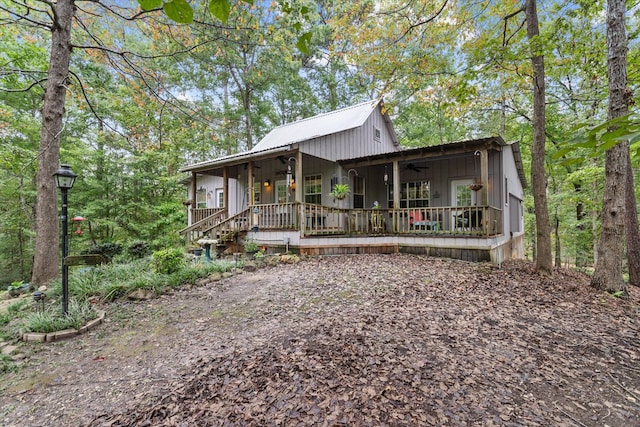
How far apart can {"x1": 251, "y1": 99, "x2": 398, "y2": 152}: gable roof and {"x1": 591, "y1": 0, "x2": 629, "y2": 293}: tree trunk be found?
724 centimetres

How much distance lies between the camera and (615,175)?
5.38m

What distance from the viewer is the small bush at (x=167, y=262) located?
618cm

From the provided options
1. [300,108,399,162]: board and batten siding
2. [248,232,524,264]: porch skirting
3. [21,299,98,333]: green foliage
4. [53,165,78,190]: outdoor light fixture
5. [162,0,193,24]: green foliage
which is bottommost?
[21,299,98,333]: green foliage

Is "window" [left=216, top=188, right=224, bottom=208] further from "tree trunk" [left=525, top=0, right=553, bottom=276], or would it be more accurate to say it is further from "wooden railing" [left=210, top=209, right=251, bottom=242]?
"tree trunk" [left=525, top=0, right=553, bottom=276]

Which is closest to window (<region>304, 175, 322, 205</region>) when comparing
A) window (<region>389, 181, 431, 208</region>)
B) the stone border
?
window (<region>389, 181, 431, 208</region>)

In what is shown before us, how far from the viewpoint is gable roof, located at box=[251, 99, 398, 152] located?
12.1 metres

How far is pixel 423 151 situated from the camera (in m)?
9.28

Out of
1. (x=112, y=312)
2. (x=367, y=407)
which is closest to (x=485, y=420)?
(x=367, y=407)

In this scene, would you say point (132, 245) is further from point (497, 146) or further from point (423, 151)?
point (497, 146)

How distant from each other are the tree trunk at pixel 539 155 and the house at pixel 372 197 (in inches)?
53.0

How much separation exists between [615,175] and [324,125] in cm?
1027

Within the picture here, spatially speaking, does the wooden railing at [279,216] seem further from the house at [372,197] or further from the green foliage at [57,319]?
the green foliage at [57,319]

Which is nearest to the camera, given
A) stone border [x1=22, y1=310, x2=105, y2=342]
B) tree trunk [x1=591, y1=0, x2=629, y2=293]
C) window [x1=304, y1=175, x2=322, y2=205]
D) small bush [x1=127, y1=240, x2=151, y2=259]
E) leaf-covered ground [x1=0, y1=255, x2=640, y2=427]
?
leaf-covered ground [x1=0, y1=255, x2=640, y2=427]

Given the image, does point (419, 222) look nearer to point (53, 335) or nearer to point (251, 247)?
point (251, 247)
